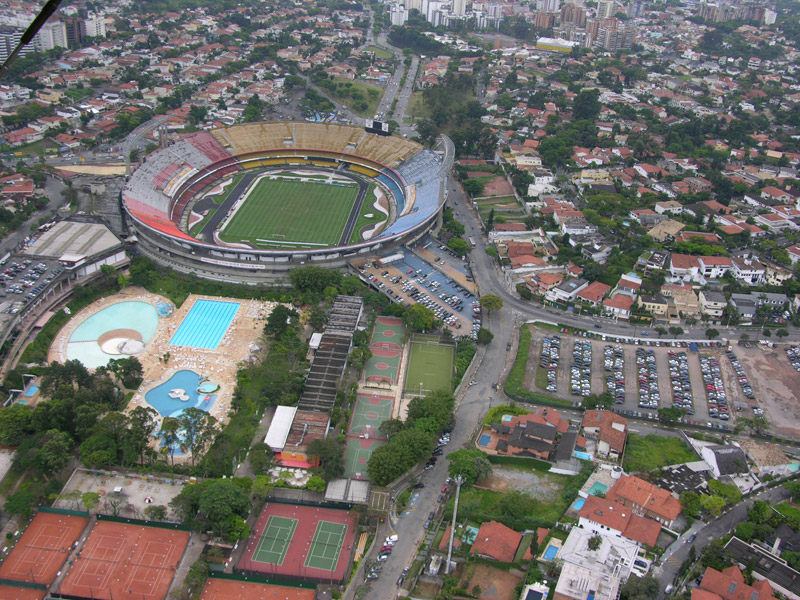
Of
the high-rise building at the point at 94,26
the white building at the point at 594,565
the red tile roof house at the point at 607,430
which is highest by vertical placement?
the white building at the point at 594,565

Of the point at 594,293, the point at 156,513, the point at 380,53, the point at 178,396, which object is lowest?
the point at 380,53

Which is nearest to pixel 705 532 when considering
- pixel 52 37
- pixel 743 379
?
pixel 743 379

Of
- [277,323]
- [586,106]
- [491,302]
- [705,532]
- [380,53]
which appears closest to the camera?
[705,532]

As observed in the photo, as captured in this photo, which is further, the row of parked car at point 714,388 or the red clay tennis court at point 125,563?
the row of parked car at point 714,388

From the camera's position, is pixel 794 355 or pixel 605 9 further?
pixel 605 9

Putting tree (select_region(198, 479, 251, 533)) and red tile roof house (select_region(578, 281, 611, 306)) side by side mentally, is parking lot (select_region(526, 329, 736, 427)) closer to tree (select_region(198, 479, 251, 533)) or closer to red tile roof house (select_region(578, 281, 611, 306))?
red tile roof house (select_region(578, 281, 611, 306))

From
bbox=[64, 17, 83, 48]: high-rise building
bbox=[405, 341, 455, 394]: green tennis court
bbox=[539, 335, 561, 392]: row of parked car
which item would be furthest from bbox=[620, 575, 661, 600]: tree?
bbox=[64, 17, 83, 48]: high-rise building

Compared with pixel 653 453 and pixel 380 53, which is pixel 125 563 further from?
pixel 380 53

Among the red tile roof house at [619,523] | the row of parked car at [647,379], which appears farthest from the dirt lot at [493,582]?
the row of parked car at [647,379]

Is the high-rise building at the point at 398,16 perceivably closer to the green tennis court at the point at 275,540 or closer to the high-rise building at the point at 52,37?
the high-rise building at the point at 52,37
